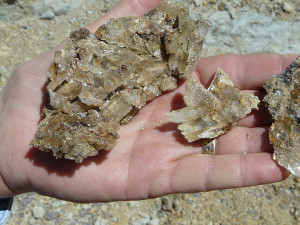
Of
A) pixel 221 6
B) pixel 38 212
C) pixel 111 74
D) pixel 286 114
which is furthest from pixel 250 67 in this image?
pixel 38 212

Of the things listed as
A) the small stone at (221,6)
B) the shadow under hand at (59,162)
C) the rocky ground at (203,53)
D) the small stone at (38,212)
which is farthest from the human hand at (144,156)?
the small stone at (221,6)

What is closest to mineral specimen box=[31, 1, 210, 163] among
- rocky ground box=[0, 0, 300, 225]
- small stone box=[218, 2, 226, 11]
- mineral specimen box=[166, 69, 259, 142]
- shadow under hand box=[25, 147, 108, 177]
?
shadow under hand box=[25, 147, 108, 177]

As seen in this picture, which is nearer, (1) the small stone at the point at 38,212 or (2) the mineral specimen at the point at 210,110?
(2) the mineral specimen at the point at 210,110

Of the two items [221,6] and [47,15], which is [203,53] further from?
[47,15]

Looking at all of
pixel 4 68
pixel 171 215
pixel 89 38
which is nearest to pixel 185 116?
pixel 89 38

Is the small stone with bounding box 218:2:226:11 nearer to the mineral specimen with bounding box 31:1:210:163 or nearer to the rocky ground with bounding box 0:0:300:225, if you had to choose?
the rocky ground with bounding box 0:0:300:225

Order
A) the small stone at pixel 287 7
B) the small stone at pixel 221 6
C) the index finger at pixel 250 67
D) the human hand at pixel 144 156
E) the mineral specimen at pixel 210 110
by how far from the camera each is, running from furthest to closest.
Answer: the small stone at pixel 221 6 → the small stone at pixel 287 7 → the index finger at pixel 250 67 → the mineral specimen at pixel 210 110 → the human hand at pixel 144 156

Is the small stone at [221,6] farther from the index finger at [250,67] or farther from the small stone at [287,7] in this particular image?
the index finger at [250,67]
